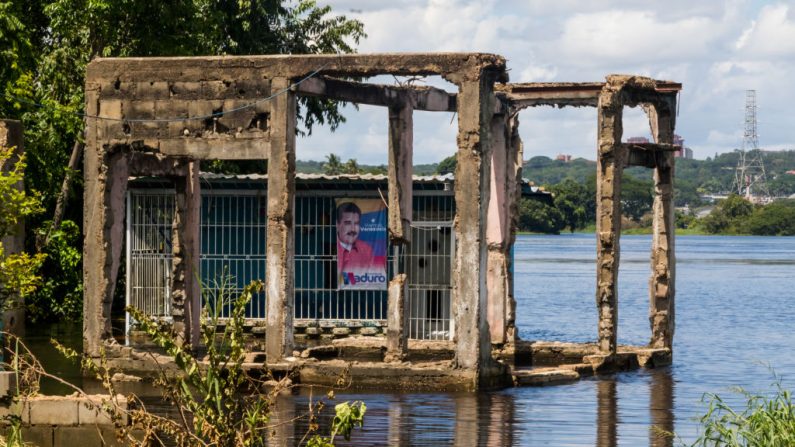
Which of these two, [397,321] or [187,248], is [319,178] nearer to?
[187,248]

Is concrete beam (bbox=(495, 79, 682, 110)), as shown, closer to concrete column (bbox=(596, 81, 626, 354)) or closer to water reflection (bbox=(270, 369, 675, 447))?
concrete column (bbox=(596, 81, 626, 354))

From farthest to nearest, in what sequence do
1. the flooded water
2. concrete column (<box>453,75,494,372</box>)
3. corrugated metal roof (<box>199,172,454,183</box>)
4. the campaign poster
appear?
the campaign poster, corrugated metal roof (<box>199,172,454,183</box>), concrete column (<box>453,75,494,372</box>), the flooded water

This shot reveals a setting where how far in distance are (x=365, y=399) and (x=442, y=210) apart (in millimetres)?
6414

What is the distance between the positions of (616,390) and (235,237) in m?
8.72

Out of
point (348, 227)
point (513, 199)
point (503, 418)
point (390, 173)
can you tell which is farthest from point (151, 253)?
point (503, 418)

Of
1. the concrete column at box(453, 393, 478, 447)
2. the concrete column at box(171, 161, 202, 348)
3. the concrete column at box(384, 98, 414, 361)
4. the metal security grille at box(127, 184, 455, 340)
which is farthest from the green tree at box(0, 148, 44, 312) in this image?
the metal security grille at box(127, 184, 455, 340)

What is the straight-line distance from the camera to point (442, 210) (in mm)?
23578

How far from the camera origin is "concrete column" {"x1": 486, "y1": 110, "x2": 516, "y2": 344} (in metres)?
22.5

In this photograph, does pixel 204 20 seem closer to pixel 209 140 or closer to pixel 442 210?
pixel 442 210

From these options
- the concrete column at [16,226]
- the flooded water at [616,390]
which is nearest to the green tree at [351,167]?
the flooded water at [616,390]

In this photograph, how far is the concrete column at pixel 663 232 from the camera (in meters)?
21.7

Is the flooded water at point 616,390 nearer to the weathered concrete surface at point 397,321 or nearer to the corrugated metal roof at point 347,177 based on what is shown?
the weathered concrete surface at point 397,321

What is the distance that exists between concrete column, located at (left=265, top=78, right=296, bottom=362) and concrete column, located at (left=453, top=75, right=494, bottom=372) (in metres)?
2.23

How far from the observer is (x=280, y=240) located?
18406 millimetres
